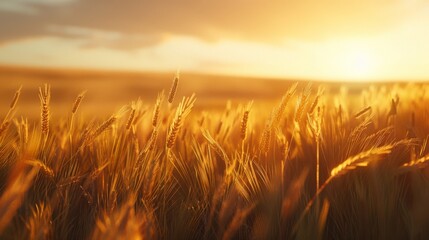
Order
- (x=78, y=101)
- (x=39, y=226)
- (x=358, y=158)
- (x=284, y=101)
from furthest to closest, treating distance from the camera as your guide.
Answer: (x=78, y=101) < (x=284, y=101) < (x=358, y=158) < (x=39, y=226)

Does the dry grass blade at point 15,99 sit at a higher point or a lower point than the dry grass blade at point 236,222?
higher

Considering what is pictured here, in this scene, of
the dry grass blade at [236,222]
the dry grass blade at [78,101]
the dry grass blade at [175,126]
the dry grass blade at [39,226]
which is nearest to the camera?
the dry grass blade at [39,226]

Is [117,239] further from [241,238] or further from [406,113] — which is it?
[406,113]

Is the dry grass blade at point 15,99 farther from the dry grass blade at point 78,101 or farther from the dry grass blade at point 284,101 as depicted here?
the dry grass blade at point 284,101

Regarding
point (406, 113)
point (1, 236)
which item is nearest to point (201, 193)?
point (1, 236)

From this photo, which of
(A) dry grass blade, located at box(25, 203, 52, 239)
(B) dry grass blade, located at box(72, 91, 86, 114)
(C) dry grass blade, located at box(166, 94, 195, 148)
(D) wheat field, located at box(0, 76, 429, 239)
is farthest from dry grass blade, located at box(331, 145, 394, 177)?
(B) dry grass blade, located at box(72, 91, 86, 114)

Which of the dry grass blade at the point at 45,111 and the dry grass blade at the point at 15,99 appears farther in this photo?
the dry grass blade at the point at 15,99

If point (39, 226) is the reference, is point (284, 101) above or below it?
above

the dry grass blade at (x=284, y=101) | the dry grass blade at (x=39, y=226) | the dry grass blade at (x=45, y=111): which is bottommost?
the dry grass blade at (x=39, y=226)

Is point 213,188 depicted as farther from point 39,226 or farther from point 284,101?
point 39,226

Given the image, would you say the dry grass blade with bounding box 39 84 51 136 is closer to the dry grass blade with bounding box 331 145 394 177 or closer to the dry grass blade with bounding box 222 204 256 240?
the dry grass blade with bounding box 222 204 256 240

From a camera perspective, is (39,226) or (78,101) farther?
(78,101)

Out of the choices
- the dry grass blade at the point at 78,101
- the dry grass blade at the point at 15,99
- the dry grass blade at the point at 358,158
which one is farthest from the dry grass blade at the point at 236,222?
the dry grass blade at the point at 15,99

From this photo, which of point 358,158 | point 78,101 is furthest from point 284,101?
point 78,101
